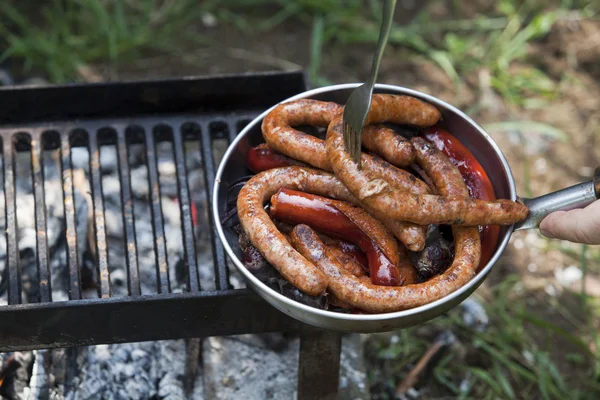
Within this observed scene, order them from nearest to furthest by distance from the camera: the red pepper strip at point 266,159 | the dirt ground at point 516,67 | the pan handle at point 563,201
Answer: the pan handle at point 563,201 < the red pepper strip at point 266,159 < the dirt ground at point 516,67

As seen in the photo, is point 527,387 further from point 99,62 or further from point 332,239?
point 99,62

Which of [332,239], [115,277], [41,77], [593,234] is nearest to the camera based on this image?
[593,234]

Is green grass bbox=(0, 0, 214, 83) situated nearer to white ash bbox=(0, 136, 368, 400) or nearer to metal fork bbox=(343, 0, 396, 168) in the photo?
white ash bbox=(0, 136, 368, 400)

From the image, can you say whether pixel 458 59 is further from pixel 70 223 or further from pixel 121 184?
pixel 70 223

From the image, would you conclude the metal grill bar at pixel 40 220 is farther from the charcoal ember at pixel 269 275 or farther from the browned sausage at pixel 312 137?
the browned sausage at pixel 312 137

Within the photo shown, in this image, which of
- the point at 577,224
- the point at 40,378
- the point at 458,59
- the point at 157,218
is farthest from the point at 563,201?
the point at 458,59

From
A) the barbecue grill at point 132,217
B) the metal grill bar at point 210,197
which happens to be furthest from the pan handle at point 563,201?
the metal grill bar at point 210,197

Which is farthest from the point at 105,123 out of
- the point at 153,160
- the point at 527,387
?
the point at 527,387

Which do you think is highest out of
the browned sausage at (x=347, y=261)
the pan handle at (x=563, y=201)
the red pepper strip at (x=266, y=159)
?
the red pepper strip at (x=266, y=159)
